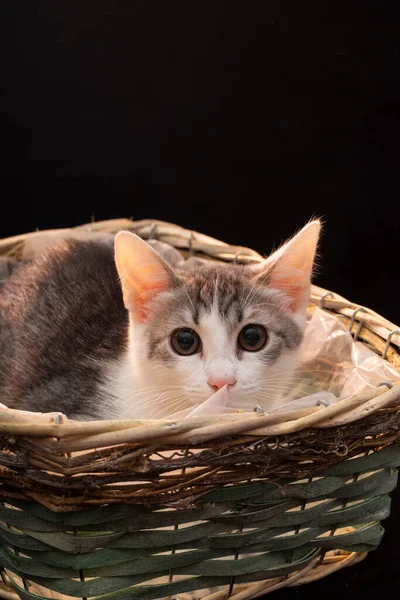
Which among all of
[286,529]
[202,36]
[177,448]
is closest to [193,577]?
[286,529]

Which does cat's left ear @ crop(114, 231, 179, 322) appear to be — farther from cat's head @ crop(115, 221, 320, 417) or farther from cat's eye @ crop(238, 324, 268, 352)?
cat's eye @ crop(238, 324, 268, 352)

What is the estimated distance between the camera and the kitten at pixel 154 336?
1.49 m

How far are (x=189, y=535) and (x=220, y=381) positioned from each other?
0.88 ft

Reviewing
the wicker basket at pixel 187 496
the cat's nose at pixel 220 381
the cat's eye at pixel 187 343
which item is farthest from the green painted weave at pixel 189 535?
the cat's eye at pixel 187 343

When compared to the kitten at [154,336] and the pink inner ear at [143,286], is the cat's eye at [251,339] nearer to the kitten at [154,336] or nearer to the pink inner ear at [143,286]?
the kitten at [154,336]

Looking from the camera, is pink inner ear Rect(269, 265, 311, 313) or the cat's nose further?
pink inner ear Rect(269, 265, 311, 313)

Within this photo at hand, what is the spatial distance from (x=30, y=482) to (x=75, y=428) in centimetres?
14

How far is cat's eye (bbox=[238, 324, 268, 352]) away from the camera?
1.51m

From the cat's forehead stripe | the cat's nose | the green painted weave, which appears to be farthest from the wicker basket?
the cat's forehead stripe

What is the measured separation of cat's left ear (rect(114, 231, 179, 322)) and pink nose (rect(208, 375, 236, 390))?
26cm

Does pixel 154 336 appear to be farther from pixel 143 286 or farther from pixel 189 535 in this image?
pixel 189 535

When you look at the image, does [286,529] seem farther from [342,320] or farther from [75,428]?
[342,320]

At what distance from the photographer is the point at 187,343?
1501 millimetres

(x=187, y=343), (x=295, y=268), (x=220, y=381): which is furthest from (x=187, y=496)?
(x=295, y=268)
